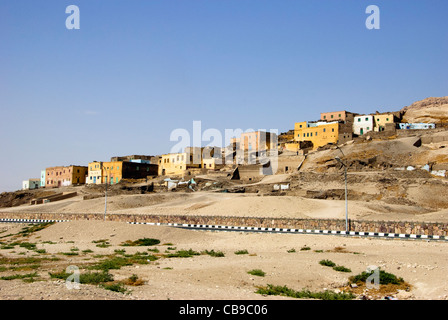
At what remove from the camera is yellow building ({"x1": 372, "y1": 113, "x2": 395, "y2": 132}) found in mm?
64500

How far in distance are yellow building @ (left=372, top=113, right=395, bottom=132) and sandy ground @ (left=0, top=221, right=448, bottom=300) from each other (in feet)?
153

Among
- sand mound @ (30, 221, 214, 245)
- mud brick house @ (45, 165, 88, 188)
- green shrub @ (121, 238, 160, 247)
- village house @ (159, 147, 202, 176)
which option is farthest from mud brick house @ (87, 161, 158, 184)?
green shrub @ (121, 238, 160, 247)

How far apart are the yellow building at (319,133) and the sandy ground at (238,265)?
136 feet

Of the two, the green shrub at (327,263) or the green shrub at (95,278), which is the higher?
the green shrub at (95,278)

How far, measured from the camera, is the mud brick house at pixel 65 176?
7262 cm

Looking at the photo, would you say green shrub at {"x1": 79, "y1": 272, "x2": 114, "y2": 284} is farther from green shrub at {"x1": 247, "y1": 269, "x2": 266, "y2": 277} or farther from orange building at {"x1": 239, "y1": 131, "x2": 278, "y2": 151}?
orange building at {"x1": 239, "y1": 131, "x2": 278, "y2": 151}

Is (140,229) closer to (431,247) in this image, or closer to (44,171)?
(431,247)

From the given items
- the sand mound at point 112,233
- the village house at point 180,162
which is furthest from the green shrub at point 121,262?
the village house at point 180,162

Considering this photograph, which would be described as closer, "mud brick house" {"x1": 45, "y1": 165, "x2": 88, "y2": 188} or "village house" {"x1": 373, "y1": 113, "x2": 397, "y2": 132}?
"village house" {"x1": 373, "y1": 113, "x2": 397, "y2": 132}

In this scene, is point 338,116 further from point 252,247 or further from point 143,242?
point 252,247

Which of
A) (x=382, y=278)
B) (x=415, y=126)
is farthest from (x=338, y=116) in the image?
(x=382, y=278)

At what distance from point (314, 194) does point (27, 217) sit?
84.0 ft

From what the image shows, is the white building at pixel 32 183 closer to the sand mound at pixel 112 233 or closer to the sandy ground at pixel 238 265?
the sand mound at pixel 112 233
